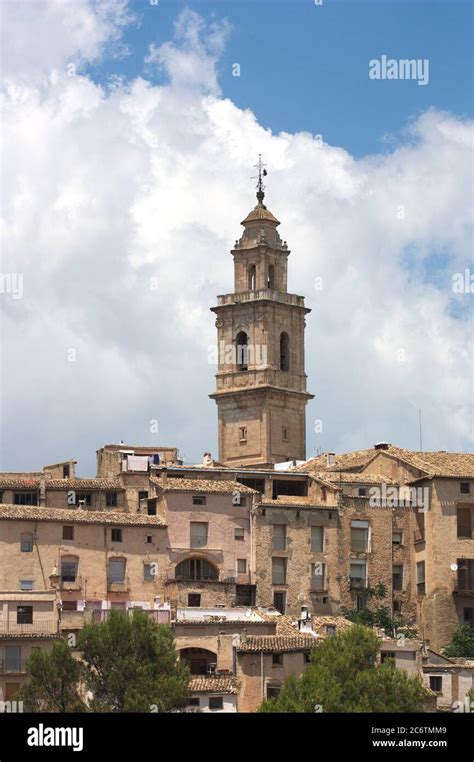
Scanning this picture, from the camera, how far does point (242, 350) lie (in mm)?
90062

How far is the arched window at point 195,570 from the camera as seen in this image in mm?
70438

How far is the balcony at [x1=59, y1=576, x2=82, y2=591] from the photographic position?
222 ft

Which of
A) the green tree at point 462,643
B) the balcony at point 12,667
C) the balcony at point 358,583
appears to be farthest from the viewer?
the balcony at point 358,583

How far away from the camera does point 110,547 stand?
6881 centimetres

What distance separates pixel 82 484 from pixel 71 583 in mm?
7084

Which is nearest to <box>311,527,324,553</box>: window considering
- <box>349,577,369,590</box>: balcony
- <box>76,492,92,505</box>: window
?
<box>349,577,369,590</box>: balcony

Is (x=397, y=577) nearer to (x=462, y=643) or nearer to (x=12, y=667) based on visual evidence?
(x=462, y=643)

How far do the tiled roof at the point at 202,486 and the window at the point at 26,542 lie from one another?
655 centimetres

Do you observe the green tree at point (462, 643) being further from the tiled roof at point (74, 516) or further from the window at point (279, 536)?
the tiled roof at point (74, 516)

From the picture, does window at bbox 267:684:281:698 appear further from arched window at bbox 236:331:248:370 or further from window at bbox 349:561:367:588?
arched window at bbox 236:331:248:370

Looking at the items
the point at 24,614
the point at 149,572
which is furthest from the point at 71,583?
the point at 24,614

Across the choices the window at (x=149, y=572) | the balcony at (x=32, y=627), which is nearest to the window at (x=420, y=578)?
the window at (x=149, y=572)

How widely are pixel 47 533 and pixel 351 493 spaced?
14113 mm
